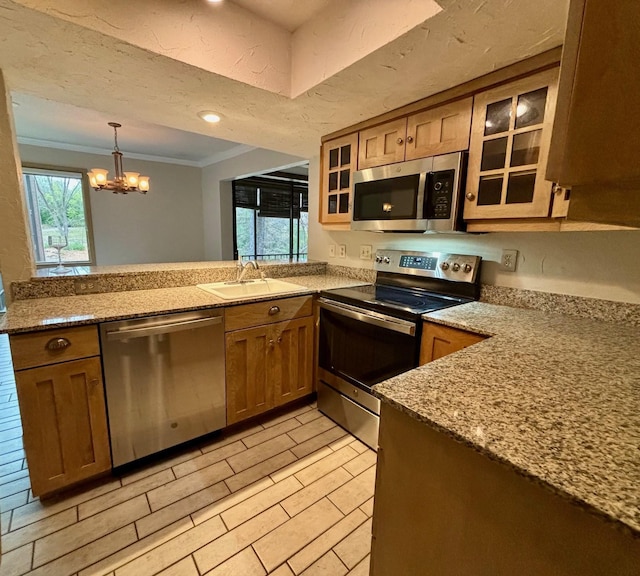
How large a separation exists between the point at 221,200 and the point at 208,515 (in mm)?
4285

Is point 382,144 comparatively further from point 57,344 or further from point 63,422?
point 63,422

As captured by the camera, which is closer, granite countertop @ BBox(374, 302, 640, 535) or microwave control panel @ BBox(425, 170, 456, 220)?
granite countertop @ BBox(374, 302, 640, 535)

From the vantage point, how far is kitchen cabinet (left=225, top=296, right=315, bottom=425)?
1.88m

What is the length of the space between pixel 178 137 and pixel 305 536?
4.11 metres

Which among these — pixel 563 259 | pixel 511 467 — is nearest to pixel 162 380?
pixel 511 467

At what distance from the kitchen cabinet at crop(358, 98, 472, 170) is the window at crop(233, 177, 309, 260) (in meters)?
2.99

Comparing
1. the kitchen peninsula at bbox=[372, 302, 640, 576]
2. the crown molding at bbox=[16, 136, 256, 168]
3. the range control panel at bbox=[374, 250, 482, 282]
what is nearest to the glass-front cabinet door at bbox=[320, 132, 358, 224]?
the range control panel at bbox=[374, 250, 482, 282]

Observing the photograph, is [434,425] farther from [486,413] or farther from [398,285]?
[398,285]

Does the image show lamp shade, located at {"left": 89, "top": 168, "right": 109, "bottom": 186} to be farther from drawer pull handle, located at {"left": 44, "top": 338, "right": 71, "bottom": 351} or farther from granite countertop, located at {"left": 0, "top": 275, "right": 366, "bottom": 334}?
drawer pull handle, located at {"left": 44, "top": 338, "right": 71, "bottom": 351}

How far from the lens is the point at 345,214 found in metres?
2.27

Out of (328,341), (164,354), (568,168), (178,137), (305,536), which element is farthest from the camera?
(178,137)

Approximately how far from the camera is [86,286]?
1848 mm

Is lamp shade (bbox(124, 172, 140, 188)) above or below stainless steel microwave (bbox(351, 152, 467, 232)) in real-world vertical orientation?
above

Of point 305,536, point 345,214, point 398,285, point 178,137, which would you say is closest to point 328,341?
point 398,285
